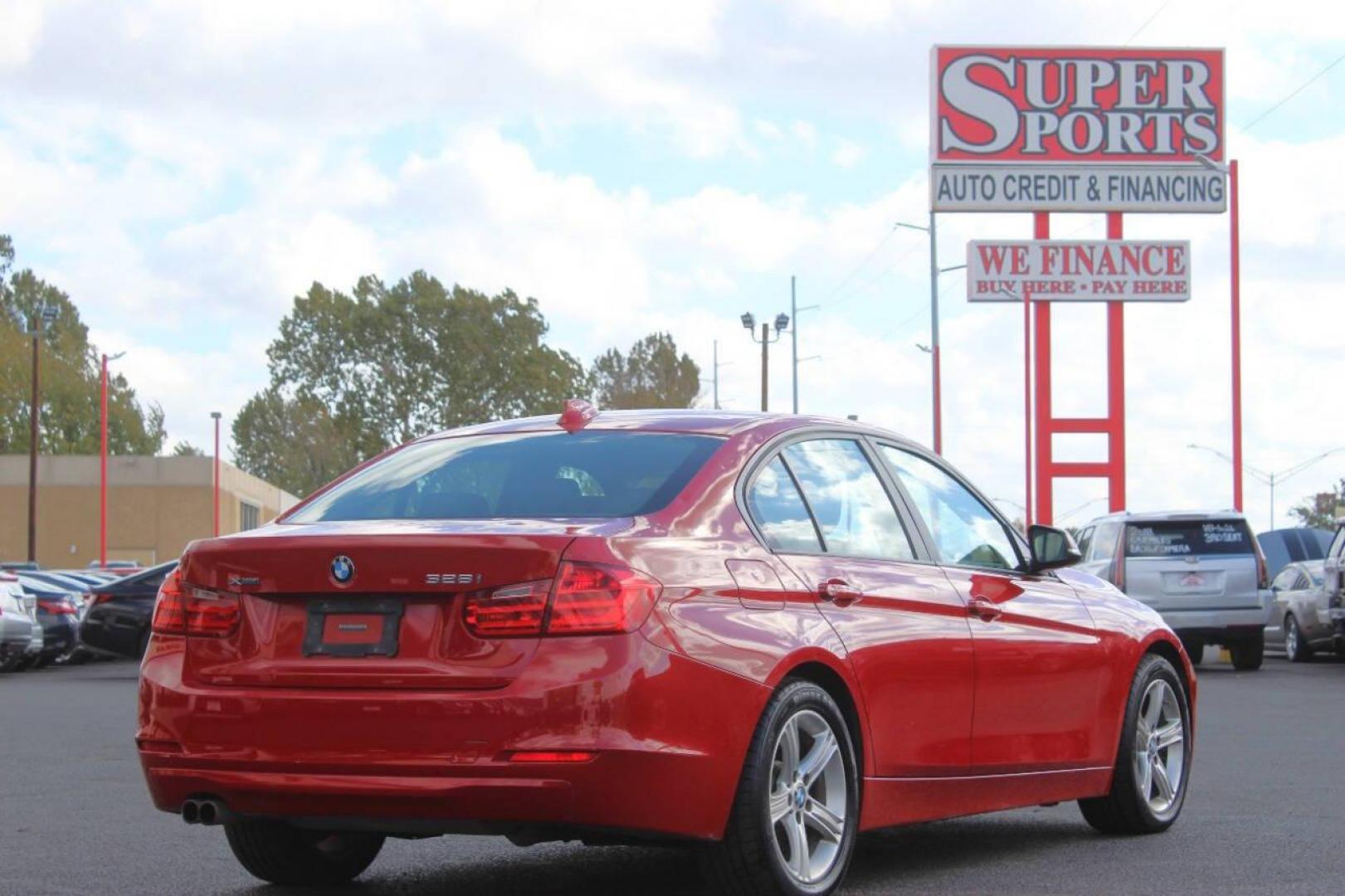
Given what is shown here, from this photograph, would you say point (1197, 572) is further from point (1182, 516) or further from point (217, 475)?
point (217, 475)

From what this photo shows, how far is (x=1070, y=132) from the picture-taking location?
151 feet

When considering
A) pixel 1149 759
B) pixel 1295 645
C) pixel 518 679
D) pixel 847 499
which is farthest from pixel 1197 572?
pixel 518 679

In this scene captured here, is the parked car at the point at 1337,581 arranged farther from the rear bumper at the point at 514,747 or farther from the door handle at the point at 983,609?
the rear bumper at the point at 514,747

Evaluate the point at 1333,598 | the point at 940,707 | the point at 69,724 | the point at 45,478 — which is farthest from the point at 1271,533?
the point at 45,478

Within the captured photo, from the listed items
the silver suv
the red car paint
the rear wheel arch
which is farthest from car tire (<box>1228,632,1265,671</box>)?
the rear wheel arch

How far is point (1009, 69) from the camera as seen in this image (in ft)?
151

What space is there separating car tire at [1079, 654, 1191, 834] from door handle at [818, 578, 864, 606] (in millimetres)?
2104

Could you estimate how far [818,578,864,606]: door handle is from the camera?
6582 mm

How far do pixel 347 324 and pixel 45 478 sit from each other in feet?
119

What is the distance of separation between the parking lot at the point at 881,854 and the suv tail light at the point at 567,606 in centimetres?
148

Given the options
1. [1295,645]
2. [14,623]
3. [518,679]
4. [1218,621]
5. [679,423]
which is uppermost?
[679,423]

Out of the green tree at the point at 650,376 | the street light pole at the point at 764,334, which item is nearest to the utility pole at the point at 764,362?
the street light pole at the point at 764,334

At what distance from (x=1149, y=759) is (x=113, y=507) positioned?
80767mm

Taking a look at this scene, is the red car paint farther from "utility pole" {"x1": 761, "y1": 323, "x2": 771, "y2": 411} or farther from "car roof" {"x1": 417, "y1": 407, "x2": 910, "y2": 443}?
"utility pole" {"x1": 761, "y1": 323, "x2": 771, "y2": 411}
